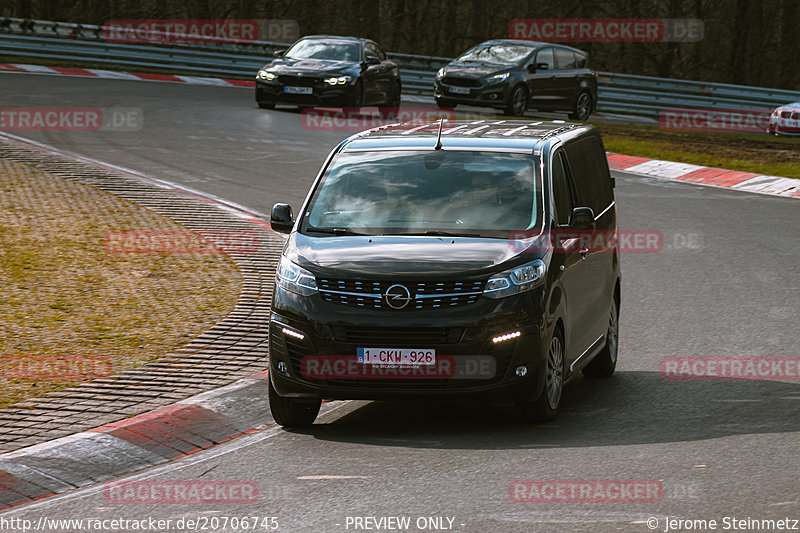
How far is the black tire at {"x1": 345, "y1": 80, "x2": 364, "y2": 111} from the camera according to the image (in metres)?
28.7

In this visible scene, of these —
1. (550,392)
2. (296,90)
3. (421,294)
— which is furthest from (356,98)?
(421,294)

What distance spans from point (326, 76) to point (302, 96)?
66 centimetres

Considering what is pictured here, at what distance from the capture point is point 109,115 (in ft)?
83.4

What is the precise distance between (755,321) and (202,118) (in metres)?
15.9

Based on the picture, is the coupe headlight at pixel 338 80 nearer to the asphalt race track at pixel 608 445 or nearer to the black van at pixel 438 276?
the asphalt race track at pixel 608 445
